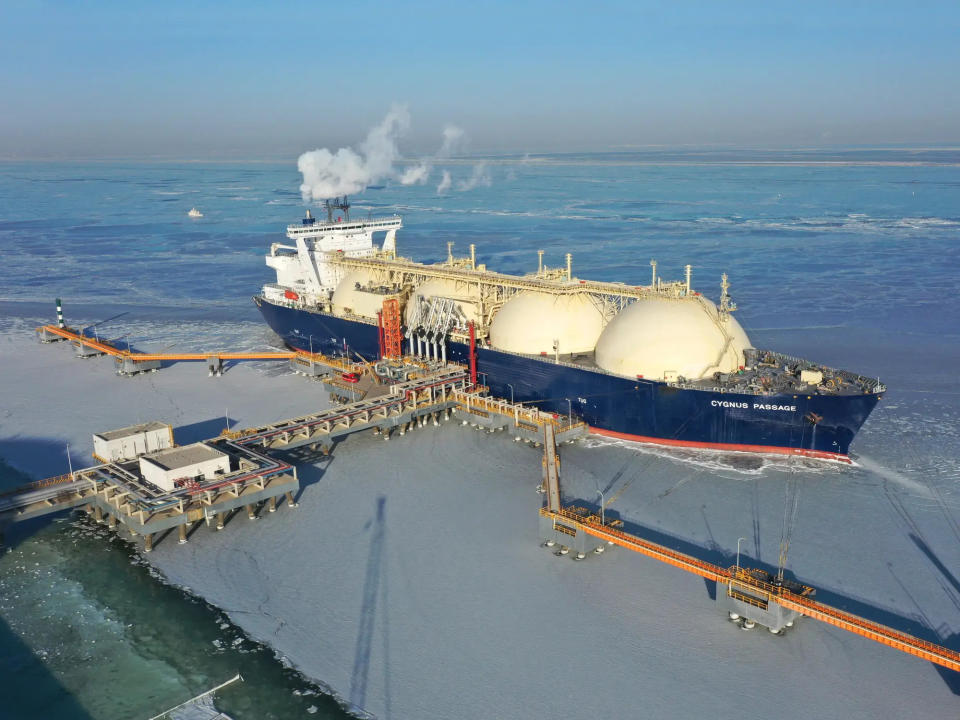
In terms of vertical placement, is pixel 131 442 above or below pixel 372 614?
above

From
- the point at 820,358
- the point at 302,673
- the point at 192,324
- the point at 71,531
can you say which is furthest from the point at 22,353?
the point at 820,358

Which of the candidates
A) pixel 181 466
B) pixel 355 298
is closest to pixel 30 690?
pixel 181 466

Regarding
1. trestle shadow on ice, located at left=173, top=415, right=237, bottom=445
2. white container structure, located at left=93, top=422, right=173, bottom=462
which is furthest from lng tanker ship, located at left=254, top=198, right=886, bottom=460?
white container structure, located at left=93, top=422, right=173, bottom=462

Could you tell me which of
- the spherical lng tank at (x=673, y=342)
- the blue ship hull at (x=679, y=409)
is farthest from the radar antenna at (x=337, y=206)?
the spherical lng tank at (x=673, y=342)

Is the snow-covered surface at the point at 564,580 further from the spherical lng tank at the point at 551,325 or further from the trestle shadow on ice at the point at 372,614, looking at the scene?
the spherical lng tank at the point at 551,325

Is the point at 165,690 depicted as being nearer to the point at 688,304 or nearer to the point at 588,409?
the point at 588,409

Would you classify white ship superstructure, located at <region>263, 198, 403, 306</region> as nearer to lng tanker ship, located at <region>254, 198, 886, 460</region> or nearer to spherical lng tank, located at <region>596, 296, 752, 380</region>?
lng tanker ship, located at <region>254, 198, 886, 460</region>

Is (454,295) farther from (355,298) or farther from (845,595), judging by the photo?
(845,595)
